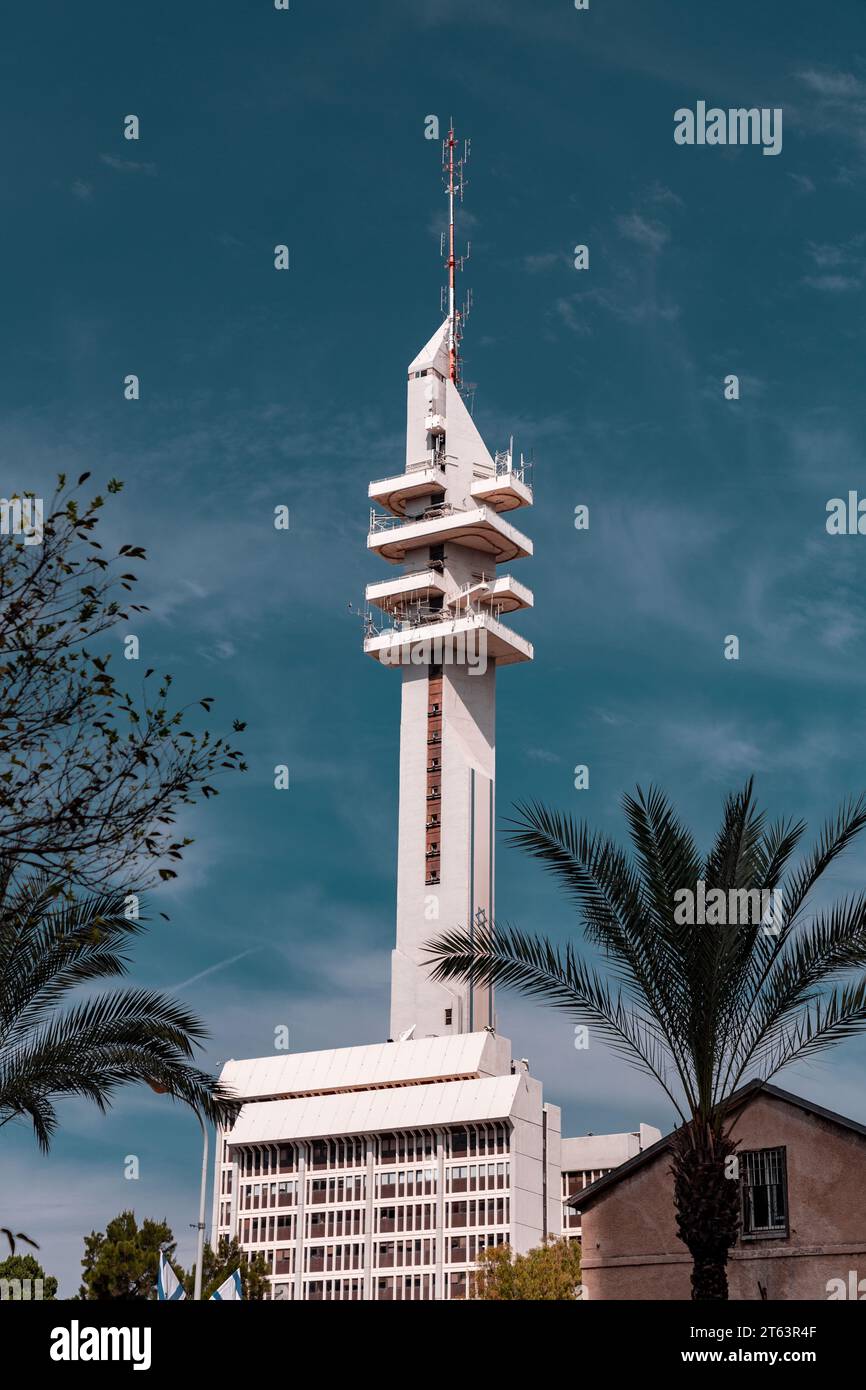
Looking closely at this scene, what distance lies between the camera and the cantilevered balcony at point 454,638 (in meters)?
104

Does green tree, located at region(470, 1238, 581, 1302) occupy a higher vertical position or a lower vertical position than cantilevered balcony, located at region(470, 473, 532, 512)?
lower

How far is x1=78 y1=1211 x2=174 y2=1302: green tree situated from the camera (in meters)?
67.4

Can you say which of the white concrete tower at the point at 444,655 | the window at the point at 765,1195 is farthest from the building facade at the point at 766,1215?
the white concrete tower at the point at 444,655

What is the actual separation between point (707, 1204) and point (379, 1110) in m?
88.6

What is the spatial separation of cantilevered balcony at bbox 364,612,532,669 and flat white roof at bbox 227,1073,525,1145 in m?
26.1

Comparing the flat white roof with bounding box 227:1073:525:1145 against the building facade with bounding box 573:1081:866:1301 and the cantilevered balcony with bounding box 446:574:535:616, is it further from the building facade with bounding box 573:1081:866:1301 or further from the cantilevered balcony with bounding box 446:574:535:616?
the building facade with bounding box 573:1081:866:1301

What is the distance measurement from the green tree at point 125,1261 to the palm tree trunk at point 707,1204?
1801 inches

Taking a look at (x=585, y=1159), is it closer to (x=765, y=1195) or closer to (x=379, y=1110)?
(x=379, y=1110)

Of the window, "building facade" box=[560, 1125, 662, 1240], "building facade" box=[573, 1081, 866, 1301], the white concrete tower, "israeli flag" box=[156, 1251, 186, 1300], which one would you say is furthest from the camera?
"building facade" box=[560, 1125, 662, 1240]

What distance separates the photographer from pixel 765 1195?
2934cm

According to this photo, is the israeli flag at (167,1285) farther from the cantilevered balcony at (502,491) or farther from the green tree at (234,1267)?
the cantilevered balcony at (502,491)

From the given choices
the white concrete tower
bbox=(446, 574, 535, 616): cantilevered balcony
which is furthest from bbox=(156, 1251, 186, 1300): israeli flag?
bbox=(446, 574, 535, 616): cantilevered balcony

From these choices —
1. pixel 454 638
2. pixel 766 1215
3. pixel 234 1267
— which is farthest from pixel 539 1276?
pixel 766 1215
